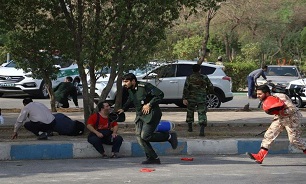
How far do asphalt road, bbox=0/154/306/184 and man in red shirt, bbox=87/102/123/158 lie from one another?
0.84ft

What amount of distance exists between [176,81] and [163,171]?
40.5 ft

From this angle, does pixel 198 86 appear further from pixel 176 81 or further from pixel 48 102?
pixel 48 102

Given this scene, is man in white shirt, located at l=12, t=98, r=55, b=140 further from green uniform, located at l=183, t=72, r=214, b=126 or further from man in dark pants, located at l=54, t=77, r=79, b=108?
man in dark pants, located at l=54, t=77, r=79, b=108

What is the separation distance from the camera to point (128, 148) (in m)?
13.5

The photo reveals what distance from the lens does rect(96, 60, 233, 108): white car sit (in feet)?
74.9

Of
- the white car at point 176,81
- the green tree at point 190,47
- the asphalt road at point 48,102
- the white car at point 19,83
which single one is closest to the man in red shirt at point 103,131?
the white car at point 176,81

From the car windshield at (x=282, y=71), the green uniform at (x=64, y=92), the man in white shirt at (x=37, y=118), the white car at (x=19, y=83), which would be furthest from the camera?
the car windshield at (x=282, y=71)

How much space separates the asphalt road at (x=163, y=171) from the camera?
1006 cm

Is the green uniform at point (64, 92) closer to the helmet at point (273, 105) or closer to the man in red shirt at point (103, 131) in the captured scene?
the man in red shirt at point (103, 131)

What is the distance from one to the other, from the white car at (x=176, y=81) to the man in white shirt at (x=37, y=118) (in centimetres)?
840

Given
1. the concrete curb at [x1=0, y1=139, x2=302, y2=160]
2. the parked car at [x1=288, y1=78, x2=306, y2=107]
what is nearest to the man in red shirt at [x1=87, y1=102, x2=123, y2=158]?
the concrete curb at [x1=0, y1=139, x2=302, y2=160]

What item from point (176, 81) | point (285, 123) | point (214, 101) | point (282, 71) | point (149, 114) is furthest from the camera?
point (282, 71)

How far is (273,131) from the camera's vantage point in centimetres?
1188

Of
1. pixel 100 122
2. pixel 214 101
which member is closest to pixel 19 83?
pixel 214 101
